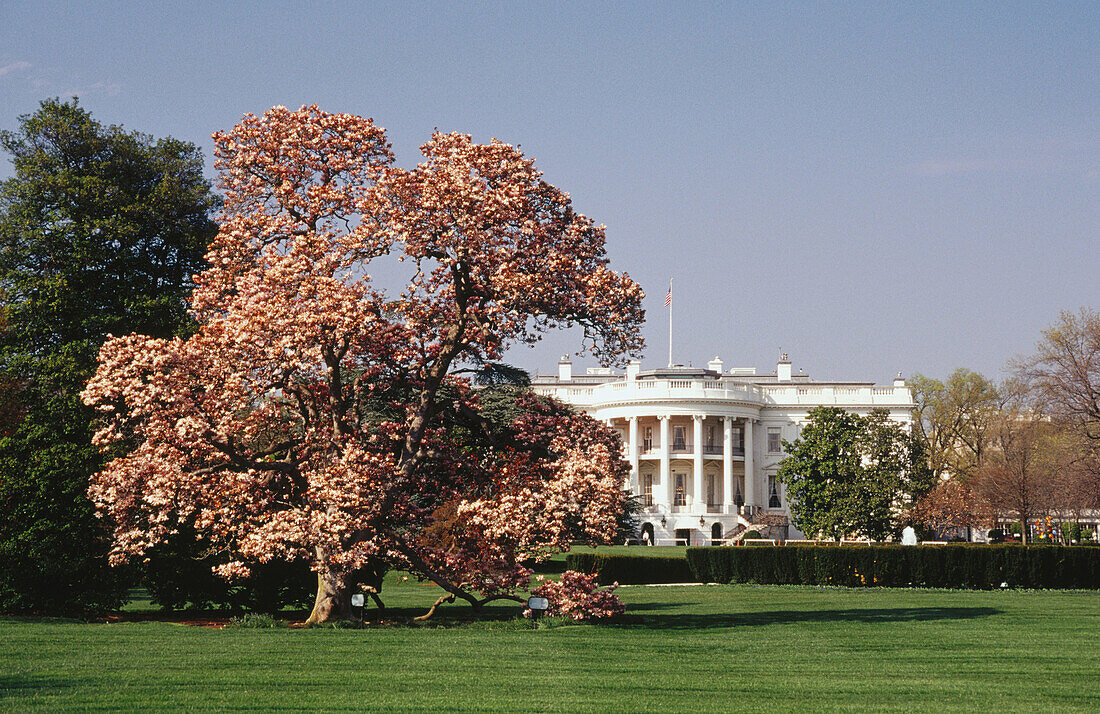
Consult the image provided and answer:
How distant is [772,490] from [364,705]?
7644 cm

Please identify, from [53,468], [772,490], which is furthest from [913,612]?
[772,490]

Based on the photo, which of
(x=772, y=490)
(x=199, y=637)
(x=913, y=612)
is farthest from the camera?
(x=772, y=490)

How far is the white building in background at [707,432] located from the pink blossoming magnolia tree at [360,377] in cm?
5623

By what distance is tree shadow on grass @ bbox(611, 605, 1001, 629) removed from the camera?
18.9 meters

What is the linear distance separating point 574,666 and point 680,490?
69234mm

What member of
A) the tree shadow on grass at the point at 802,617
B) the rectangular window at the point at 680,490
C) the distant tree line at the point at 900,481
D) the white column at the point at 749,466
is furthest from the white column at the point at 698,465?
the tree shadow on grass at the point at 802,617

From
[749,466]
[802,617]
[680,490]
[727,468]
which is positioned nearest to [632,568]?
[802,617]

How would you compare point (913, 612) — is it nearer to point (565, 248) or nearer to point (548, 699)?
point (565, 248)

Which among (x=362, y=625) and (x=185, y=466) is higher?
(x=185, y=466)

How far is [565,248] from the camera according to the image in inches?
725

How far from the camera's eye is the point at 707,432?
270 ft

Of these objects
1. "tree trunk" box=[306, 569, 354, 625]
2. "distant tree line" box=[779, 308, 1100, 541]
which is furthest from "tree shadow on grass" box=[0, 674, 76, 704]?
"distant tree line" box=[779, 308, 1100, 541]

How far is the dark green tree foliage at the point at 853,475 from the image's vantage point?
2090 inches

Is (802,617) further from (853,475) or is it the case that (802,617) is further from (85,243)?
(853,475)
